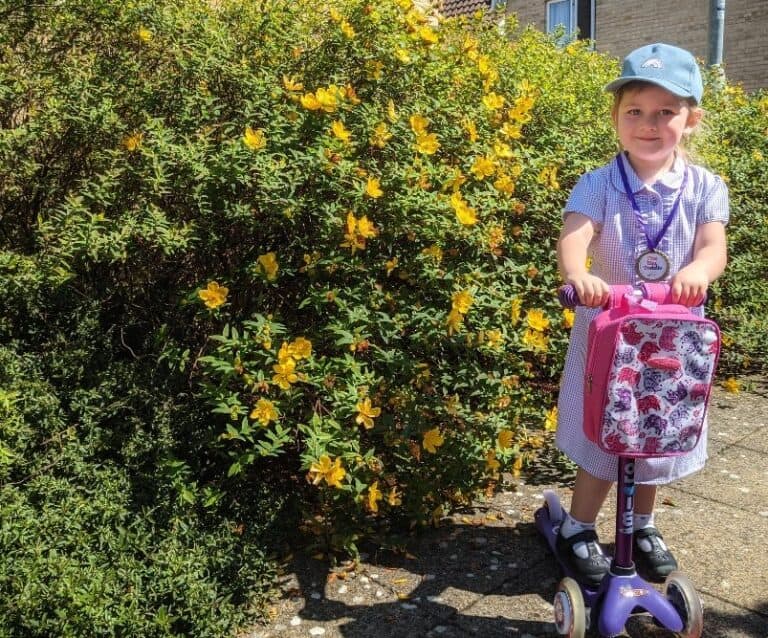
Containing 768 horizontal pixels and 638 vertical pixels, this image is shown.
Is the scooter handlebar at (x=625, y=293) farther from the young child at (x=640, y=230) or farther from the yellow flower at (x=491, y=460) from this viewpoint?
the yellow flower at (x=491, y=460)

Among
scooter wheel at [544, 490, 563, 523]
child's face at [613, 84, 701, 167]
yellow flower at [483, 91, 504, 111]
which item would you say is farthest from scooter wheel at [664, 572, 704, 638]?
yellow flower at [483, 91, 504, 111]

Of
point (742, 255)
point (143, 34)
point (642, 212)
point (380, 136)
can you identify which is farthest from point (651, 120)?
point (742, 255)

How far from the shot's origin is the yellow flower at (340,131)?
2.58 meters

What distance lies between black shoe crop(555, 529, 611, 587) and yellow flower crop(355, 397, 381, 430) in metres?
0.74

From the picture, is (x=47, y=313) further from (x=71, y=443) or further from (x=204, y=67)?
(x=204, y=67)

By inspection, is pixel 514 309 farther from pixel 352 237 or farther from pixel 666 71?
pixel 666 71

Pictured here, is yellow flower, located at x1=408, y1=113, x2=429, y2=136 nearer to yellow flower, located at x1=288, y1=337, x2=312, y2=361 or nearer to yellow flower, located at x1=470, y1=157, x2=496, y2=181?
yellow flower, located at x1=470, y1=157, x2=496, y2=181

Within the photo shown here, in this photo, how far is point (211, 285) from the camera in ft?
8.14

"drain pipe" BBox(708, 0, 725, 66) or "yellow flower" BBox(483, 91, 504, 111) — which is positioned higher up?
"drain pipe" BBox(708, 0, 725, 66)

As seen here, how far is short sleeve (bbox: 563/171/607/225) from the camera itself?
93.5 inches

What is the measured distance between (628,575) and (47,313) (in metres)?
2.10

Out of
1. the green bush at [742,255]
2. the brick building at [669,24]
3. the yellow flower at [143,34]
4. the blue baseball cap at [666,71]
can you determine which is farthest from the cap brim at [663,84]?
the brick building at [669,24]

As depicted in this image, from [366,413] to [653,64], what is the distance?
4.21ft

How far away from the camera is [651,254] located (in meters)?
2.35
